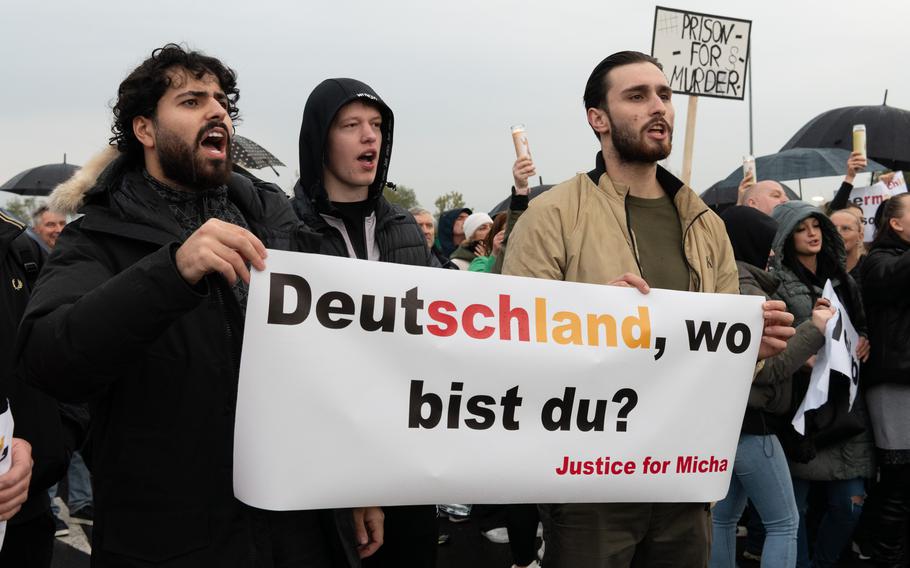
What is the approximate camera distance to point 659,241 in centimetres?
293

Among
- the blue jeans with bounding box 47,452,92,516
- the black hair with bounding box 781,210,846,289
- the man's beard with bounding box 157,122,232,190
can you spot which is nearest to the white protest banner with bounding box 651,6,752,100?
the black hair with bounding box 781,210,846,289

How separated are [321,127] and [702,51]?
3538 millimetres

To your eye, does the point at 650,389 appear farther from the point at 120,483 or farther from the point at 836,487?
the point at 836,487

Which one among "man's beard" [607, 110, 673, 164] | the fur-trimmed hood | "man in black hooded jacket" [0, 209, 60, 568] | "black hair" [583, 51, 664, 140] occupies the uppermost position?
"black hair" [583, 51, 664, 140]

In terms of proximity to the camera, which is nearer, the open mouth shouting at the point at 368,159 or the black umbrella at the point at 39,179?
the open mouth shouting at the point at 368,159

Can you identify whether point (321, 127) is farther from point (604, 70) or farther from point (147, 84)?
point (604, 70)

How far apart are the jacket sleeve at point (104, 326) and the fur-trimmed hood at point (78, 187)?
1.08 ft

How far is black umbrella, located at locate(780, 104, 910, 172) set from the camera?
29.1ft

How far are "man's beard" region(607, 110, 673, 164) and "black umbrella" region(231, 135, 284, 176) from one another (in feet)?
22.8

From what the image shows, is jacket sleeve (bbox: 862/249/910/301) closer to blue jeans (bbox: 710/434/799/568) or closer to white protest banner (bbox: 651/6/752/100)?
blue jeans (bbox: 710/434/799/568)

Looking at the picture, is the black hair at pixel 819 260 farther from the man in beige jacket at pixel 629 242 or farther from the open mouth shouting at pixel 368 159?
the open mouth shouting at pixel 368 159

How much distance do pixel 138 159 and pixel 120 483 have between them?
2.92ft

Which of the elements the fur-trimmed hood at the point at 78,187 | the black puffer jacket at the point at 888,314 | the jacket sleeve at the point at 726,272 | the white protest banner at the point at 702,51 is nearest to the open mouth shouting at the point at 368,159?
the fur-trimmed hood at the point at 78,187

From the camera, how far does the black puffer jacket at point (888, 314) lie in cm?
462
